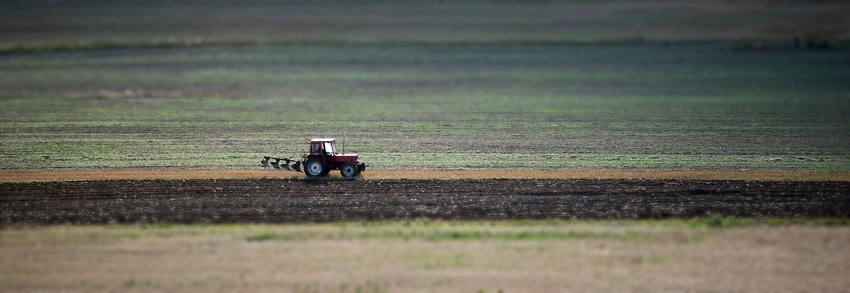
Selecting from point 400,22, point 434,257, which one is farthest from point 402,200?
point 400,22

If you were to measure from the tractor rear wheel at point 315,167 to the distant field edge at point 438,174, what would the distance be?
48 centimetres

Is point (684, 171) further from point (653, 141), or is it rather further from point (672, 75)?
point (672, 75)

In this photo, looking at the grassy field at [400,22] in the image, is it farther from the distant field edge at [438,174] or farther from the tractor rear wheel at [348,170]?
the tractor rear wheel at [348,170]

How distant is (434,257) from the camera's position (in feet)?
46.1

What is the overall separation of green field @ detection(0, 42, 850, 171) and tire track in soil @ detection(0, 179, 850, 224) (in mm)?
3497

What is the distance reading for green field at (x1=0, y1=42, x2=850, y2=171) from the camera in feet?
89.4

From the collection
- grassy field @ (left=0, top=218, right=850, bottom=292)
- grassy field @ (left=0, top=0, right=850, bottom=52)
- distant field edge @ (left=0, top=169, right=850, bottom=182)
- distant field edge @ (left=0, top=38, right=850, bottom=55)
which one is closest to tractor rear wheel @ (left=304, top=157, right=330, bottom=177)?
distant field edge @ (left=0, top=169, right=850, bottom=182)

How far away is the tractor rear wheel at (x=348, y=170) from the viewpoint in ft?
74.4

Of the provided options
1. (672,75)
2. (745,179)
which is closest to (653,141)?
(745,179)

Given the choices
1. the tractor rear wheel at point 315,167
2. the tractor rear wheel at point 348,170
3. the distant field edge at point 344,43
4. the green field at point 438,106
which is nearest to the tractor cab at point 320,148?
the tractor rear wheel at point 315,167

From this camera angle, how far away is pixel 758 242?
48.6 ft

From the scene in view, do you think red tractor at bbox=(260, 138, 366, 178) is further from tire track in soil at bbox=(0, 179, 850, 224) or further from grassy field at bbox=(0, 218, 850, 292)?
grassy field at bbox=(0, 218, 850, 292)

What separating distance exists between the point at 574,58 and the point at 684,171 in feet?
118

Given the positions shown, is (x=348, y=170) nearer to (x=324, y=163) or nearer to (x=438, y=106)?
(x=324, y=163)
